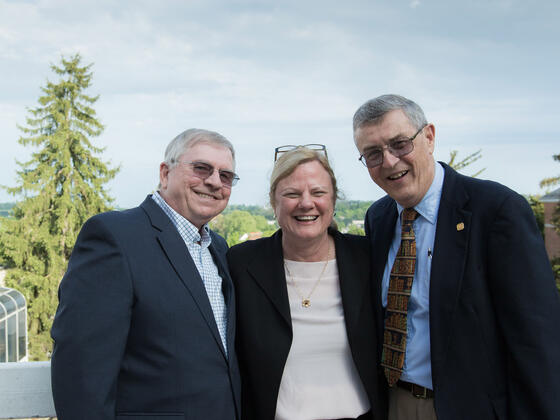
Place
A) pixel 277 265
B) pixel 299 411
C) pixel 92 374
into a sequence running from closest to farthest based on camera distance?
pixel 92 374
pixel 299 411
pixel 277 265

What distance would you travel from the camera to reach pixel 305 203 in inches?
108

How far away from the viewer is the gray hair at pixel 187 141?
2693 millimetres

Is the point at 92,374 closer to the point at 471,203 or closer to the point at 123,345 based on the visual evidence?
the point at 123,345

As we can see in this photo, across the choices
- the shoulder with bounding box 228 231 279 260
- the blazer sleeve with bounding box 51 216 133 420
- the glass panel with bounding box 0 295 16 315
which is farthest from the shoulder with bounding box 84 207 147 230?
the glass panel with bounding box 0 295 16 315

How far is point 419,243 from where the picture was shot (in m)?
2.61

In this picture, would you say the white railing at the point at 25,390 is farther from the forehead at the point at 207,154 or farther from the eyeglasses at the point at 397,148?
the eyeglasses at the point at 397,148

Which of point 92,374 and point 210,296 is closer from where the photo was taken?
point 92,374

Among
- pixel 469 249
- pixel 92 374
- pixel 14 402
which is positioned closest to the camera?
pixel 92 374

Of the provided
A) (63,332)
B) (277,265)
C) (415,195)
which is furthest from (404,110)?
(63,332)

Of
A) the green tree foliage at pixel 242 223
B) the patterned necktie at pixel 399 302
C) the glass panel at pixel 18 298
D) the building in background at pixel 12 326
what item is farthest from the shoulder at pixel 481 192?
the green tree foliage at pixel 242 223

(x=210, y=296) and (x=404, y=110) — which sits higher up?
(x=404, y=110)

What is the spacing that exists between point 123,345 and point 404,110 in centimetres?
202


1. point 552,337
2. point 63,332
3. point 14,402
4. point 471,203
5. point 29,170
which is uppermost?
point 29,170

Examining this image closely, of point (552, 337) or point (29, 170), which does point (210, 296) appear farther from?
point (29, 170)
